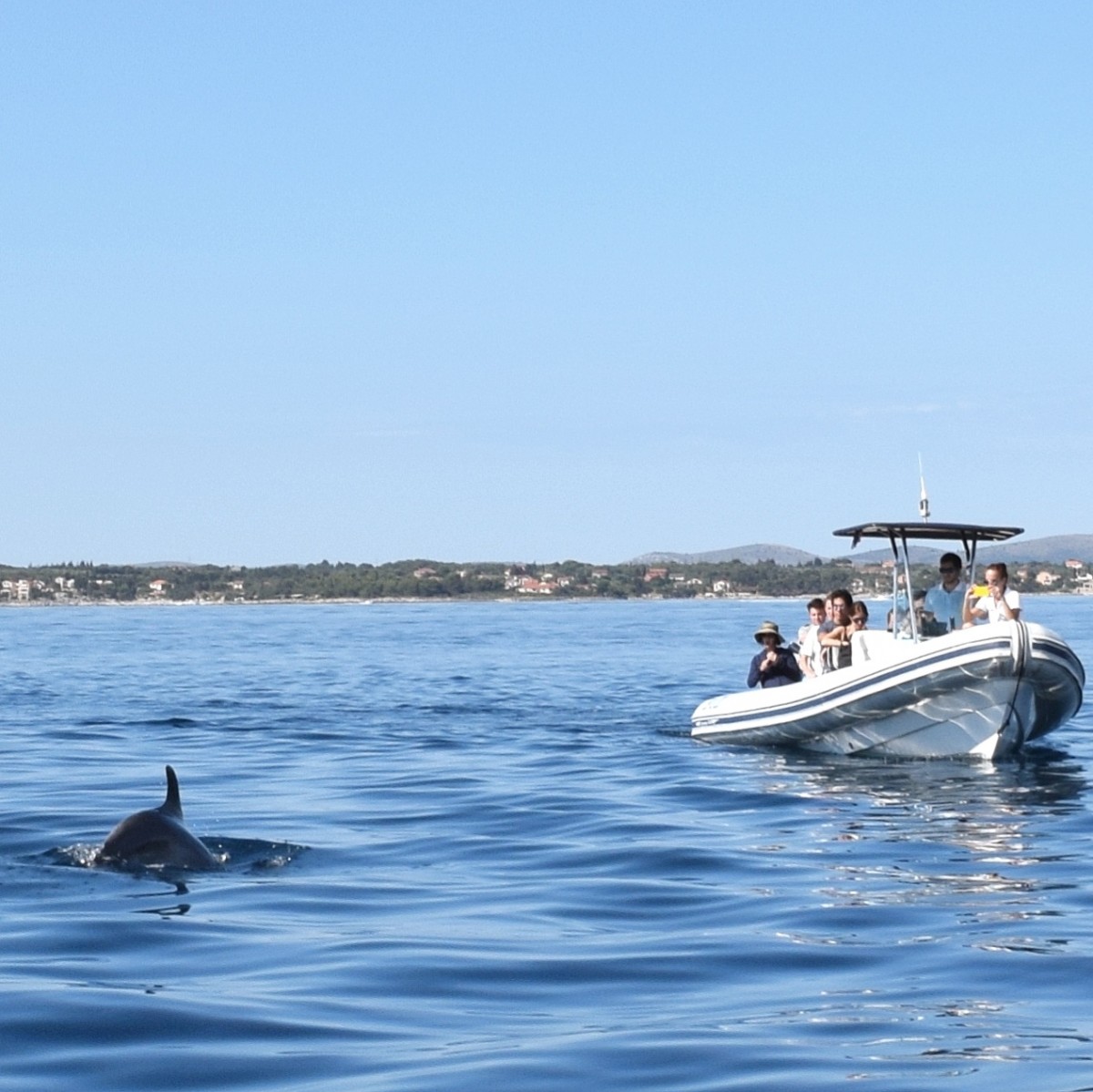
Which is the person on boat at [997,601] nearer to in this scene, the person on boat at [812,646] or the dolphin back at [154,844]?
the person on boat at [812,646]

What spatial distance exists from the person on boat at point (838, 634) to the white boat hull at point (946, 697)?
0.51 m

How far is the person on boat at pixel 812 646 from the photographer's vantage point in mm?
21562

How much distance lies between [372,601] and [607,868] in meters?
152

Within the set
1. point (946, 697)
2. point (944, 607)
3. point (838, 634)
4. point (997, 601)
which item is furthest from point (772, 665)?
point (997, 601)

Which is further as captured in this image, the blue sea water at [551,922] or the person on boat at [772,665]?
the person on boat at [772,665]

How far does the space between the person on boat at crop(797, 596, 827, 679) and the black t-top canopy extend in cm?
110

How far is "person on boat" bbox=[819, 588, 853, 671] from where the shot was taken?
2105 centimetres

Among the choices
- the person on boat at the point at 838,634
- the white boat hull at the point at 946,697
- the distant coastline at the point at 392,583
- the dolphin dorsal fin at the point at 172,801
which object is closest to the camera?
the dolphin dorsal fin at the point at 172,801

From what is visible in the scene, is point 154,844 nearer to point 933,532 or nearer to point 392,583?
point 933,532

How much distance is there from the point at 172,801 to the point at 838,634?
10691 millimetres

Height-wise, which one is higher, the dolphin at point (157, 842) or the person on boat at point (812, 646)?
the person on boat at point (812, 646)

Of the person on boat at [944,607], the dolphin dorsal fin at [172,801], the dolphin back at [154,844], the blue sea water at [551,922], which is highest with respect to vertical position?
the person on boat at [944,607]

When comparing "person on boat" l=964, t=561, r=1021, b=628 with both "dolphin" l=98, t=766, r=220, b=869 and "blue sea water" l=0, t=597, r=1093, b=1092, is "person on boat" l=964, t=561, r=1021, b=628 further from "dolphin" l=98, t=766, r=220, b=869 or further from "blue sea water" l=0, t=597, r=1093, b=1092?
"dolphin" l=98, t=766, r=220, b=869

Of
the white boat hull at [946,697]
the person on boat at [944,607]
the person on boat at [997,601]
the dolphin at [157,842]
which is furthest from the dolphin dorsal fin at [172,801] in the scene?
the person on boat at [944,607]
